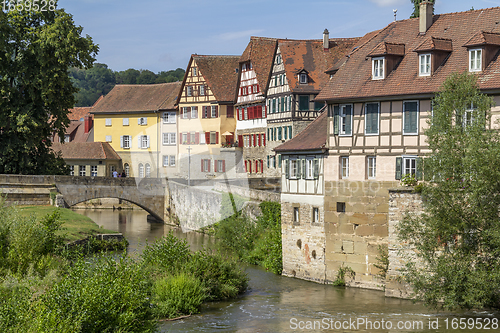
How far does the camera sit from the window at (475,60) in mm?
23281

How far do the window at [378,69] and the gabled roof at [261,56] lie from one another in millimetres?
27013

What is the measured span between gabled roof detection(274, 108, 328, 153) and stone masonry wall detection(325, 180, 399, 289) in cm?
168

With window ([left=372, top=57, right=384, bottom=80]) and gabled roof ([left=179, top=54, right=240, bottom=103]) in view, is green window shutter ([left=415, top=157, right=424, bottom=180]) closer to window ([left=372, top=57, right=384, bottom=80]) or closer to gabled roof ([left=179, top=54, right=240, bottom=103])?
window ([left=372, top=57, right=384, bottom=80])

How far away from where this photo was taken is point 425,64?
24.6 meters

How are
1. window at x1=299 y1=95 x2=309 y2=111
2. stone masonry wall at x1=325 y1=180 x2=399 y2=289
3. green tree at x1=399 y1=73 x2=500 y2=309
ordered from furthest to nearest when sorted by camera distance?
window at x1=299 y1=95 x2=309 y2=111 < stone masonry wall at x1=325 y1=180 x2=399 y2=289 < green tree at x1=399 y1=73 x2=500 y2=309

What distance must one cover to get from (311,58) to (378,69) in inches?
880

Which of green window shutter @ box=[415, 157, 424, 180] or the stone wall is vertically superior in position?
green window shutter @ box=[415, 157, 424, 180]

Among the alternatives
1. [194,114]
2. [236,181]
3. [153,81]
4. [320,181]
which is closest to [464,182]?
[320,181]

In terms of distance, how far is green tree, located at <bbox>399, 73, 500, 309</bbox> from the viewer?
1992 centimetres

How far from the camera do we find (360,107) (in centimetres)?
2581

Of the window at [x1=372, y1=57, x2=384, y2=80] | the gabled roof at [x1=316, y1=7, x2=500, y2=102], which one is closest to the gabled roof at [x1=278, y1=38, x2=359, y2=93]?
the gabled roof at [x1=316, y1=7, x2=500, y2=102]

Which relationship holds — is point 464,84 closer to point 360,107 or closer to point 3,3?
point 360,107

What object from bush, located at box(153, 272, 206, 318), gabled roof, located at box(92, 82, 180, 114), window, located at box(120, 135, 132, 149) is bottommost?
bush, located at box(153, 272, 206, 318)

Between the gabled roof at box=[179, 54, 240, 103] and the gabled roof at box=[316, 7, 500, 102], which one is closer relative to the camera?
the gabled roof at box=[316, 7, 500, 102]
